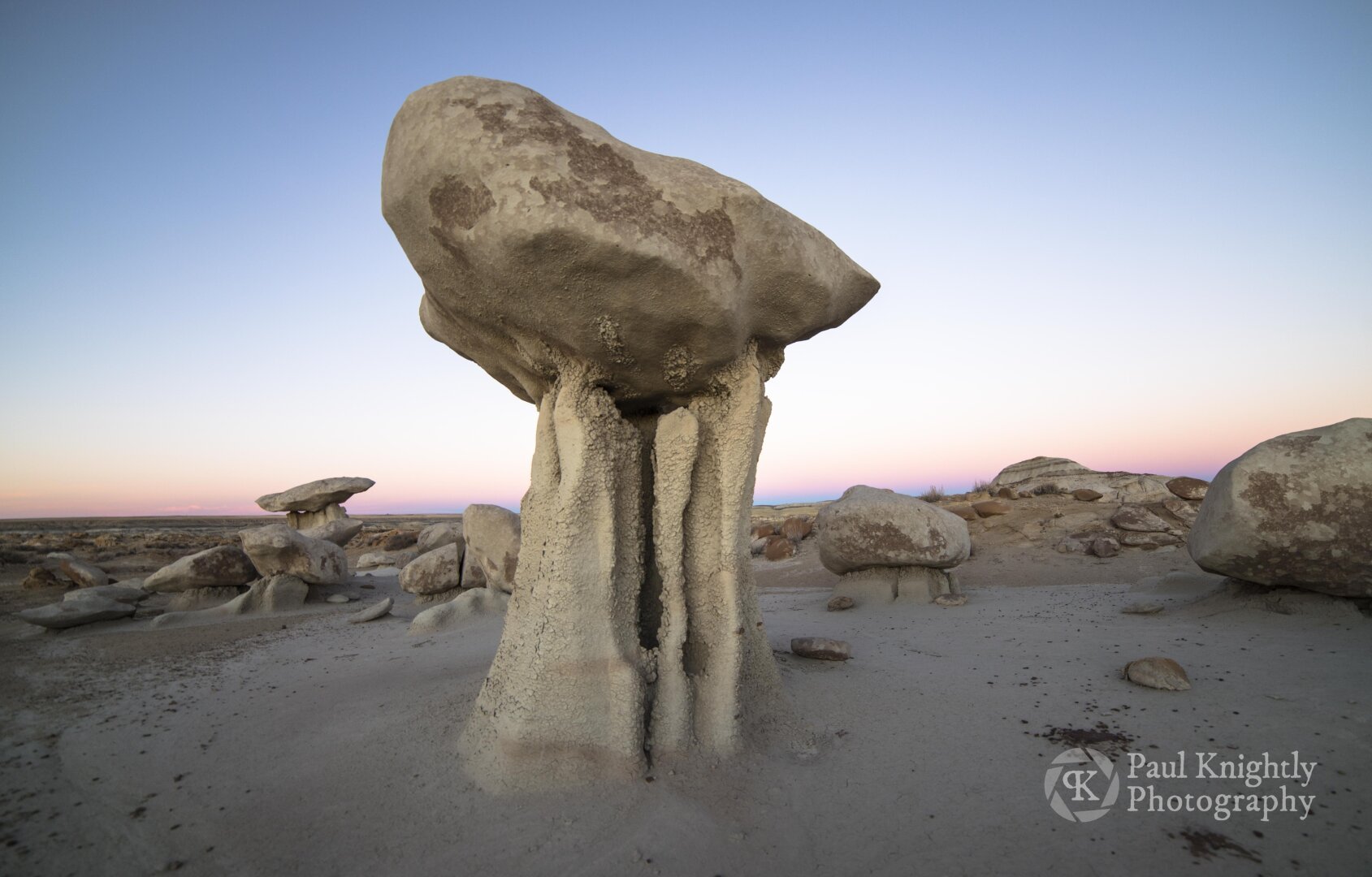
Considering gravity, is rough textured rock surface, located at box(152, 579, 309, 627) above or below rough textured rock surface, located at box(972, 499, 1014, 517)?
below

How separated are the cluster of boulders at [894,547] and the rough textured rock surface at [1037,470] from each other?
7774 millimetres

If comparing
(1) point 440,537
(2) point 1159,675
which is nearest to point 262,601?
(1) point 440,537

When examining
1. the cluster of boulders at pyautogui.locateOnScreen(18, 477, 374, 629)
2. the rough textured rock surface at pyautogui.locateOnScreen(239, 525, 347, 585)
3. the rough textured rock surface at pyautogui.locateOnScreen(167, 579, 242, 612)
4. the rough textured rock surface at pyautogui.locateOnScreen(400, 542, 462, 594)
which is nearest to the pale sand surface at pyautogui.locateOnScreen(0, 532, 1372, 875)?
the cluster of boulders at pyautogui.locateOnScreen(18, 477, 374, 629)

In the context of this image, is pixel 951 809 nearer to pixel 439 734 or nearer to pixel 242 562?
pixel 439 734

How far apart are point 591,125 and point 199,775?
3.88m

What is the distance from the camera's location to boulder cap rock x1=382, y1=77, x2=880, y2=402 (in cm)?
269

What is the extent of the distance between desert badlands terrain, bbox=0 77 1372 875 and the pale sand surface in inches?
0.8

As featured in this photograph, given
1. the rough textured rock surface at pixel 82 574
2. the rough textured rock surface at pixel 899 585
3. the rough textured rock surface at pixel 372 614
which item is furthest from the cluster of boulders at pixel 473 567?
the rough textured rock surface at pixel 82 574

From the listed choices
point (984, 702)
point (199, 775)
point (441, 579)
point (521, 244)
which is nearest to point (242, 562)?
point (441, 579)

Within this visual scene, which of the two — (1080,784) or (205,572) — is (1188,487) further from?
(205,572)

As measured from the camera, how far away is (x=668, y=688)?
3.32 metres

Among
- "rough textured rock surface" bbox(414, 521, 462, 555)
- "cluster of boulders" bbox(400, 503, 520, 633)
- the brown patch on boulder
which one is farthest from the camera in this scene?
the brown patch on boulder

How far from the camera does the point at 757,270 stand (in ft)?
10.7

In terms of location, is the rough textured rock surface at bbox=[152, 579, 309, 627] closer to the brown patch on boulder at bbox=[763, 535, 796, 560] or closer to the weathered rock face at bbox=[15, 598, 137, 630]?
the weathered rock face at bbox=[15, 598, 137, 630]
